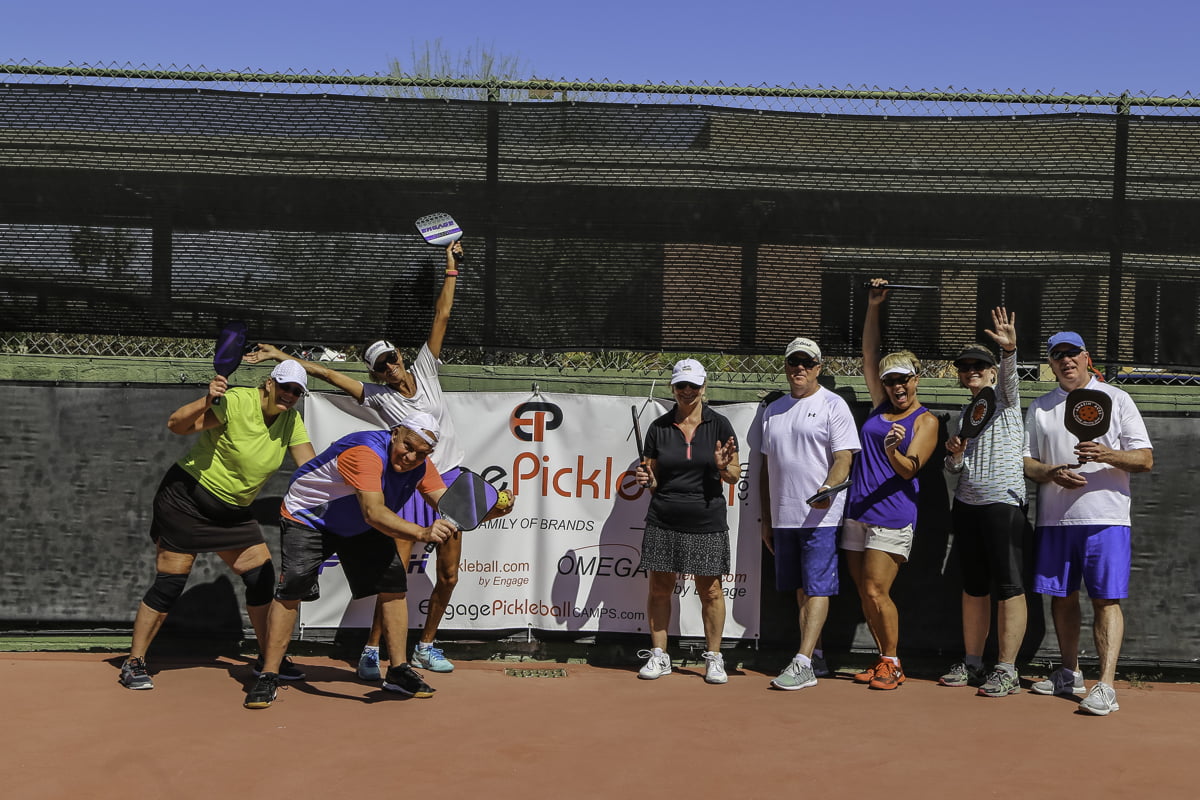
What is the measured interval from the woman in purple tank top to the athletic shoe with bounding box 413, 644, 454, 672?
240cm

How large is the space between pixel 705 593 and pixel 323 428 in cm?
245

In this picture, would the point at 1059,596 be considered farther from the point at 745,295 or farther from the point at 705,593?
the point at 745,295

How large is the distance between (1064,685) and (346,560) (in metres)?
3.99

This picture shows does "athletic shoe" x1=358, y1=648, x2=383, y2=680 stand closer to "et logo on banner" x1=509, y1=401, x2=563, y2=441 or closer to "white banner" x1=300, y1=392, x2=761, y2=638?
"white banner" x1=300, y1=392, x2=761, y2=638

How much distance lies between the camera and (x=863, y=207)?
7.01 metres

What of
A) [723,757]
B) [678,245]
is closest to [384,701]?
[723,757]

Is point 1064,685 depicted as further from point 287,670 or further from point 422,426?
point 287,670

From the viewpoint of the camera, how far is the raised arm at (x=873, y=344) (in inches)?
269

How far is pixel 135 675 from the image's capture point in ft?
20.3

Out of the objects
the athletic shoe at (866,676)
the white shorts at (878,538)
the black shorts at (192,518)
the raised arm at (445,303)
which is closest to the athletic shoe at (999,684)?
the athletic shoe at (866,676)

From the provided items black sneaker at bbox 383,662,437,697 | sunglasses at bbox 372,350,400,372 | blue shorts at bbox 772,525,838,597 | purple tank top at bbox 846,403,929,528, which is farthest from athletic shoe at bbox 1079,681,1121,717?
sunglasses at bbox 372,350,400,372

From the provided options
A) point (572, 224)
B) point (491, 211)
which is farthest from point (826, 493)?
point (491, 211)

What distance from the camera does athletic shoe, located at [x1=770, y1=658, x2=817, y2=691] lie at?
654 cm

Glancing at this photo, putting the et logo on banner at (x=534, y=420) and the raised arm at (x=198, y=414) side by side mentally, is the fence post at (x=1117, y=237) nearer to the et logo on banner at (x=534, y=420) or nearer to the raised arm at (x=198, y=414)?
the et logo on banner at (x=534, y=420)
